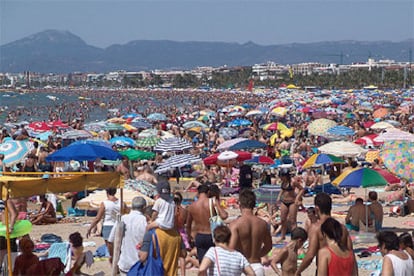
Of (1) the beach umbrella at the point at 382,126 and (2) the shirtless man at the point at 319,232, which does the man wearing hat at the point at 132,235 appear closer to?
(2) the shirtless man at the point at 319,232

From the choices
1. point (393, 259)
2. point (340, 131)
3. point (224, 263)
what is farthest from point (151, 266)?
point (340, 131)

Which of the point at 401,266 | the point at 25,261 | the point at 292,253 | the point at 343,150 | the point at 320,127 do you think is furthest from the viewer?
the point at 320,127

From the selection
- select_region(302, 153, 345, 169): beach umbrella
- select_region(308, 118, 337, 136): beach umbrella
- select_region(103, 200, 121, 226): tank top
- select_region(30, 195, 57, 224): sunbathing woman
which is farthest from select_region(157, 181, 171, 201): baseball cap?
select_region(308, 118, 337, 136): beach umbrella

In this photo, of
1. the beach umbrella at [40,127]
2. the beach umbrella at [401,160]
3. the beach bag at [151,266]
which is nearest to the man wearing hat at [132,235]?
the beach bag at [151,266]

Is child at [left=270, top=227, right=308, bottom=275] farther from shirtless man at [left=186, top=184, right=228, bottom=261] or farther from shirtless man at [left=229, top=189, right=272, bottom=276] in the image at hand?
shirtless man at [left=229, top=189, right=272, bottom=276]

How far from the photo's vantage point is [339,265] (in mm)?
4328

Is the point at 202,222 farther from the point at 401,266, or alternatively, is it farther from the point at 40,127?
the point at 40,127

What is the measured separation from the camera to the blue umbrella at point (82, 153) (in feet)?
37.9

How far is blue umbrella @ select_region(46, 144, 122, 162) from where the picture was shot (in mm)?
11547

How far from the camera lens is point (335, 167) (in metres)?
15.7

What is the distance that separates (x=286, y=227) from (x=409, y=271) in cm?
510

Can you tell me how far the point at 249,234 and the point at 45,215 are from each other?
6555 mm

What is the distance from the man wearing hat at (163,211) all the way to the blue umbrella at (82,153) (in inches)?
250

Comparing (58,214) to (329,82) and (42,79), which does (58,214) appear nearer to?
(329,82)
